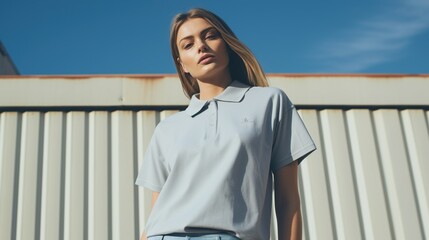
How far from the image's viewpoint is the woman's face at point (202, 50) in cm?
177

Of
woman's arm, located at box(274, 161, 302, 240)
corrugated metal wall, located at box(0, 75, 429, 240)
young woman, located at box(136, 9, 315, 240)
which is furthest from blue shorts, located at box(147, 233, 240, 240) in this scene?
corrugated metal wall, located at box(0, 75, 429, 240)

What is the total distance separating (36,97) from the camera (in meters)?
3.83

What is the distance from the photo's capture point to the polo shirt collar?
1724mm

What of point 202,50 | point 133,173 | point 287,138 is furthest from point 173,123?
point 133,173

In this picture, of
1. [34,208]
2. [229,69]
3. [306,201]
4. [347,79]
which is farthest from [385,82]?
[34,208]

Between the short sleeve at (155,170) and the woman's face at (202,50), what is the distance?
30cm

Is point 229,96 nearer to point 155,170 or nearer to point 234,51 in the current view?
point 234,51

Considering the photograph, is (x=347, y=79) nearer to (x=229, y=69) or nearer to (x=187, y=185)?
(x=229, y=69)

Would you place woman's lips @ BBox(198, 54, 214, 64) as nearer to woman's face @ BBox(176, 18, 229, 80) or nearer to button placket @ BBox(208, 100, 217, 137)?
woman's face @ BBox(176, 18, 229, 80)

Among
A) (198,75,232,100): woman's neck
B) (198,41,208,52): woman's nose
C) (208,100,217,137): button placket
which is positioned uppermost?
(198,41,208,52): woman's nose

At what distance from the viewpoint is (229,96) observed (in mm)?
1735

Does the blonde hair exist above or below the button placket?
above

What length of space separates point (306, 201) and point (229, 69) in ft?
7.10

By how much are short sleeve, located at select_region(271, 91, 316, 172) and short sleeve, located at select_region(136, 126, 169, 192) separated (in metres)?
0.42
